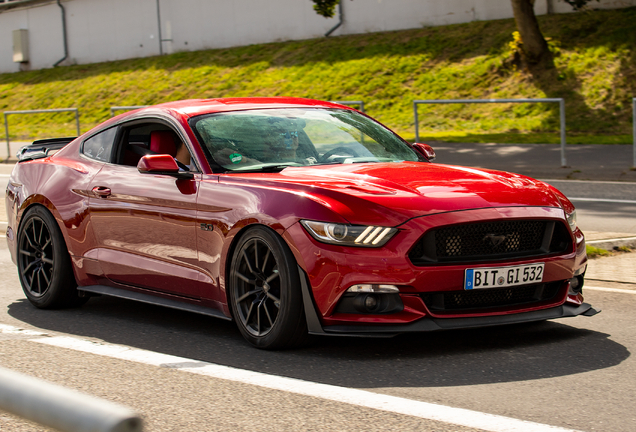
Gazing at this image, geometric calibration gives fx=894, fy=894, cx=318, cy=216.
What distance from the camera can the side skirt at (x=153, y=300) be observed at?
5465 mm

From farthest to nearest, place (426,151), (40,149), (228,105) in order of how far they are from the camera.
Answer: (40,149) < (426,151) < (228,105)

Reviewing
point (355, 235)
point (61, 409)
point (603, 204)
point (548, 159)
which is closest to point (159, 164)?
point (355, 235)

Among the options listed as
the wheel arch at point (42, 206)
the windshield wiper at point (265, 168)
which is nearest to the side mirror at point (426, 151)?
the windshield wiper at point (265, 168)

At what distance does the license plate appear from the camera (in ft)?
15.6

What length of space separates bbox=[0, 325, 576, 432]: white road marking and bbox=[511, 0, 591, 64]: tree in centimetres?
2007

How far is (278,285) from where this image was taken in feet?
16.4

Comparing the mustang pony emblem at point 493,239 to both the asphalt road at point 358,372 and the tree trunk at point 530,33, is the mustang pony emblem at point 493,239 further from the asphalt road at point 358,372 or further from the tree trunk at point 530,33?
the tree trunk at point 530,33

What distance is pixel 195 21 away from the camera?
38500mm

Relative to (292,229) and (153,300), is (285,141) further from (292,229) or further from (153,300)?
(153,300)

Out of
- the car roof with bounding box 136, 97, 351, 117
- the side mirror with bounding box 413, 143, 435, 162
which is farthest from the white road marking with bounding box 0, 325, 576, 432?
the side mirror with bounding box 413, 143, 435, 162

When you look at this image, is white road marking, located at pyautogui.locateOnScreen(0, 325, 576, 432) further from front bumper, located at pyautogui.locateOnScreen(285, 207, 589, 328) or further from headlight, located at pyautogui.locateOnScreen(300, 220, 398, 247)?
headlight, located at pyautogui.locateOnScreen(300, 220, 398, 247)

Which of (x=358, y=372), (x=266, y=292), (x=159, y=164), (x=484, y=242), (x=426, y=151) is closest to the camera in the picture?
(x=358, y=372)

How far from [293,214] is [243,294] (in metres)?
0.63

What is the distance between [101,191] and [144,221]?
1.82ft
